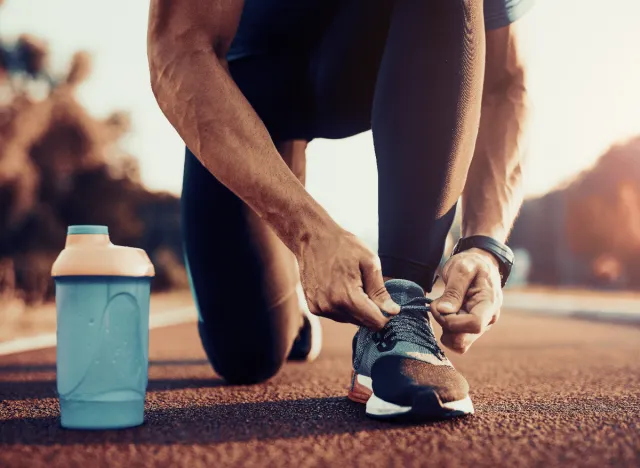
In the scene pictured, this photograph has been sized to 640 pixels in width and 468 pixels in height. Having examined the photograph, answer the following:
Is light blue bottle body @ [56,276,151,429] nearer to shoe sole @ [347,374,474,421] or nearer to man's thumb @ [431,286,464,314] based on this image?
shoe sole @ [347,374,474,421]

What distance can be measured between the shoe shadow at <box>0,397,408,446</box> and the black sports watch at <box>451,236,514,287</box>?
0.48 m

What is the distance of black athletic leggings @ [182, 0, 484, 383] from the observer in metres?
1.74

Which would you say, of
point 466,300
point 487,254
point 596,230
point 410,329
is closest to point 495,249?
point 487,254

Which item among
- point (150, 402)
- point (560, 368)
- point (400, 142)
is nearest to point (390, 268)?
point (400, 142)

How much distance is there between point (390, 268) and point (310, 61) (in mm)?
935

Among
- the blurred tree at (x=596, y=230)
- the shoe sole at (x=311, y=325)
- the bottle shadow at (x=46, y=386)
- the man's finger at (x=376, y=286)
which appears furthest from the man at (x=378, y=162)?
the blurred tree at (x=596, y=230)

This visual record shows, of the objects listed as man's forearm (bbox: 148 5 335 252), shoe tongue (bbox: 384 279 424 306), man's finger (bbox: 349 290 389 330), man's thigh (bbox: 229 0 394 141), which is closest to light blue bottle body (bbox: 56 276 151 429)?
man's forearm (bbox: 148 5 335 252)

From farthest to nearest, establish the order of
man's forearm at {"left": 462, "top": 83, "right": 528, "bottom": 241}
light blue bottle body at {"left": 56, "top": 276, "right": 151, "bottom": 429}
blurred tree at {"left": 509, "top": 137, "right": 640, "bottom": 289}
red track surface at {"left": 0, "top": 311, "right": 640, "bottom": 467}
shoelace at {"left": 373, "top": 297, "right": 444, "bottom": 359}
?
1. blurred tree at {"left": 509, "top": 137, "right": 640, "bottom": 289}
2. man's forearm at {"left": 462, "top": 83, "right": 528, "bottom": 241}
3. shoelace at {"left": 373, "top": 297, "right": 444, "bottom": 359}
4. light blue bottle body at {"left": 56, "top": 276, "right": 151, "bottom": 429}
5. red track surface at {"left": 0, "top": 311, "right": 640, "bottom": 467}

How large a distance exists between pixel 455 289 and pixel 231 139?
591 mm

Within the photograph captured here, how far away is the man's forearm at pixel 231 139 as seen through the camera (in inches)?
58.1

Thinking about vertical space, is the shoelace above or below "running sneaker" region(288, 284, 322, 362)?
above

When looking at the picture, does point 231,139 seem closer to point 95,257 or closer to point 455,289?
point 95,257

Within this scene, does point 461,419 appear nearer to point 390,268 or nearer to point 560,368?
point 390,268

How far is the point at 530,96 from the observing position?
2074mm
